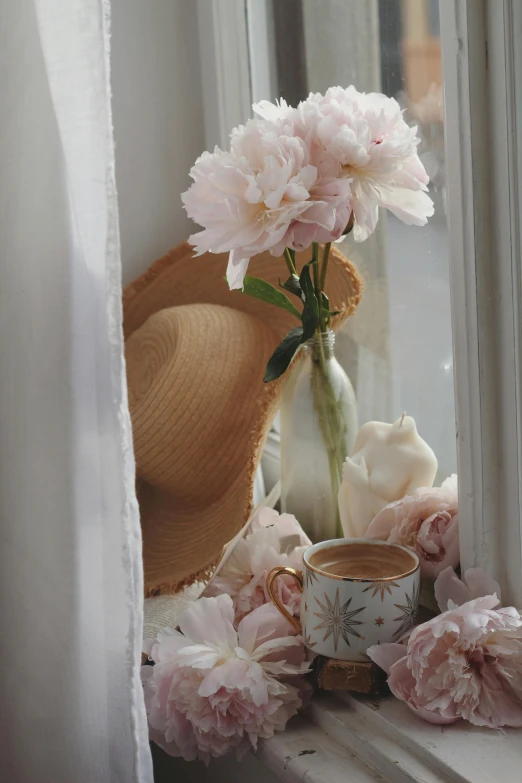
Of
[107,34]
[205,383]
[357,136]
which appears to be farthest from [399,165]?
[205,383]

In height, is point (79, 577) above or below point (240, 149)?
below

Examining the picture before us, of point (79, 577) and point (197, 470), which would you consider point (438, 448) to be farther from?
point (79, 577)

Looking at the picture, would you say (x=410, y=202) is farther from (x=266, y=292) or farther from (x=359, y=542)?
(x=359, y=542)

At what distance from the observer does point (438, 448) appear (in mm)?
908

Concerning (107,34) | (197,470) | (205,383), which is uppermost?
(107,34)

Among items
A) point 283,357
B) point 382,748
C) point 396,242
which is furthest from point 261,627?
point 396,242

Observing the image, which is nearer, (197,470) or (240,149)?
(240,149)

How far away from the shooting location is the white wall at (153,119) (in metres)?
1.19

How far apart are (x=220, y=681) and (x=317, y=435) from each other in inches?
11.2

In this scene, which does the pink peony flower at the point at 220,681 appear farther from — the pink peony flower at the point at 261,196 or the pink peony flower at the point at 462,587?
the pink peony flower at the point at 261,196

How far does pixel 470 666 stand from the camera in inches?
25.2

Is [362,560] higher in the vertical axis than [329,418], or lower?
lower

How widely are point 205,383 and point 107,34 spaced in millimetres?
478

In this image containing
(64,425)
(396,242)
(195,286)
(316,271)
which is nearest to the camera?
(64,425)
